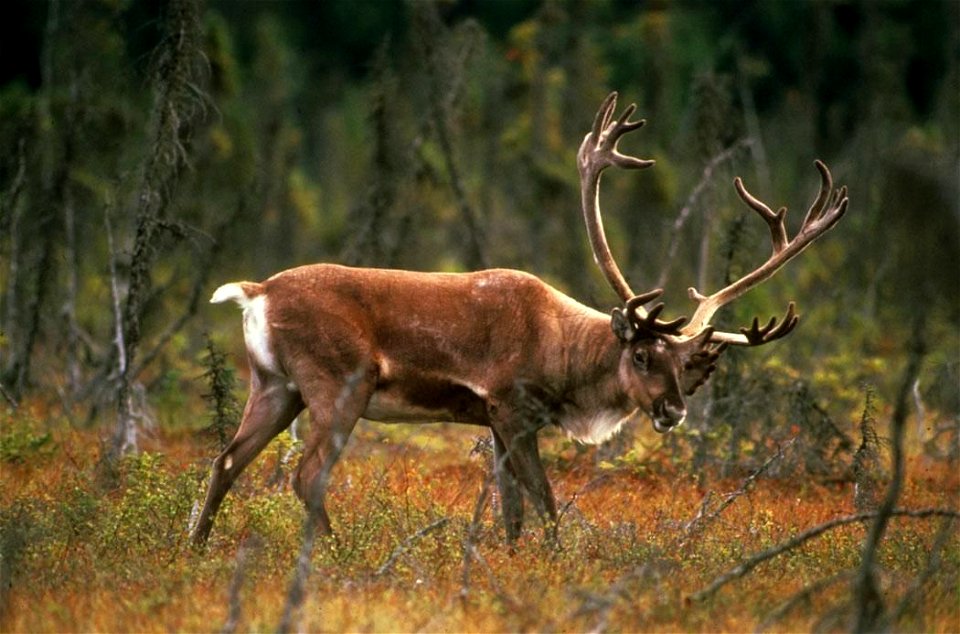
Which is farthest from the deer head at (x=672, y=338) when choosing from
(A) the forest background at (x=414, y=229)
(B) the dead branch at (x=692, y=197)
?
(B) the dead branch at (x=692, y=197)

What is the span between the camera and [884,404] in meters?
13.7

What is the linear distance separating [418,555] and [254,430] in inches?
50.5

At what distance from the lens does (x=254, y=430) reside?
8.43 m

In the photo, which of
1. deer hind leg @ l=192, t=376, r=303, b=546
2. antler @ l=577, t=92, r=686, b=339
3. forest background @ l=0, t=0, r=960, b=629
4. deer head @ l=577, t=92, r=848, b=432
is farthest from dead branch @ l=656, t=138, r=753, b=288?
deer hind leg @ l=192, t=376, r=303, b=546

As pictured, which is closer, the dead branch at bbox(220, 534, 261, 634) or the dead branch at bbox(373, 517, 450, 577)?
the dead branch at bbox(220, 534, 261, 634)

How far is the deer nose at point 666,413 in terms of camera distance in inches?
342

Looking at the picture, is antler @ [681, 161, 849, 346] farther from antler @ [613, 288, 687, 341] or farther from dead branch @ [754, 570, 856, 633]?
dead branch @ [754, 570, 856, 633]

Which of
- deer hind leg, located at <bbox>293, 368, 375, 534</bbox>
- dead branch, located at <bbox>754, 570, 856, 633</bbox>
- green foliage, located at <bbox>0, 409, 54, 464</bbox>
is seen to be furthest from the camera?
green foliage, located at <bbox>0, 409, 54, 464</bbox>

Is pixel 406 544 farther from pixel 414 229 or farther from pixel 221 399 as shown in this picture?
pixel 414 229

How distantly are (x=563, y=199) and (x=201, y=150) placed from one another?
6195 millimetres

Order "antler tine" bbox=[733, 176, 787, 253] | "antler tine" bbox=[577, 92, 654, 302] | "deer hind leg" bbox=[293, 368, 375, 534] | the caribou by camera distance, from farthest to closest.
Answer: "antler tine" bbox=[733, 176, 787, 253] → "antler tine" bbox=[577, 92, 654, 302] → the caribou → "deer hind leg" bbox=[293, 368, 375, 534]

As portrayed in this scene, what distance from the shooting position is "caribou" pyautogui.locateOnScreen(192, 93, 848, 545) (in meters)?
8.26

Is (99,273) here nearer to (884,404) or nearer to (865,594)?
(884,404)

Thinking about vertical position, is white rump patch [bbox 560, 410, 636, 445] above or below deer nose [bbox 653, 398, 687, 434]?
below
